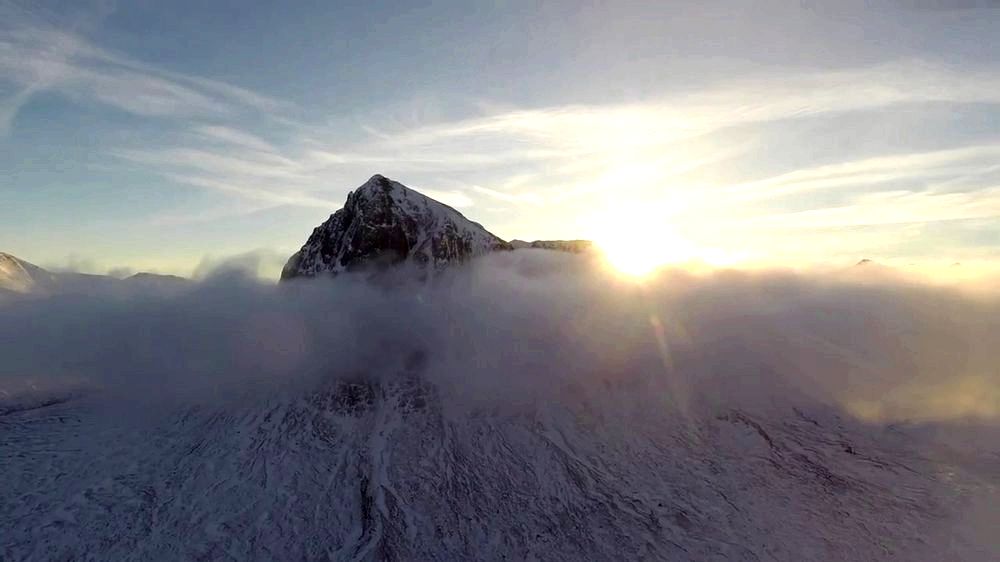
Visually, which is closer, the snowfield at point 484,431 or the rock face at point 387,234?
the snowfield at point 484,431

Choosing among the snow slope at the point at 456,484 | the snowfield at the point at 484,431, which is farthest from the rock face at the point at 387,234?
the snow slope at the point at 456,484

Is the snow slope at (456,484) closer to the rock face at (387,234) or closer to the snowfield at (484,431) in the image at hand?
the snowfield at (484,431)

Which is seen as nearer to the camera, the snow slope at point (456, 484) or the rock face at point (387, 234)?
the snow slope at point (456, 484)

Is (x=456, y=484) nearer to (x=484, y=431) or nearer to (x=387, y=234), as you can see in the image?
(x=484, y=431)

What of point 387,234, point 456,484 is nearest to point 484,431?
point 456,484

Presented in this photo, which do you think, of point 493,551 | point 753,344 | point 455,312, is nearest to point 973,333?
point 753,344

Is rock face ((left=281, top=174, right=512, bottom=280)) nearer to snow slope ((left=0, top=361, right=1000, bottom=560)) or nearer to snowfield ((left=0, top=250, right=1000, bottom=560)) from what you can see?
snowfield ((left=0, top=250, right=1000, bottom=560))

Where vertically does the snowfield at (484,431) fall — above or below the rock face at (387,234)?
below
